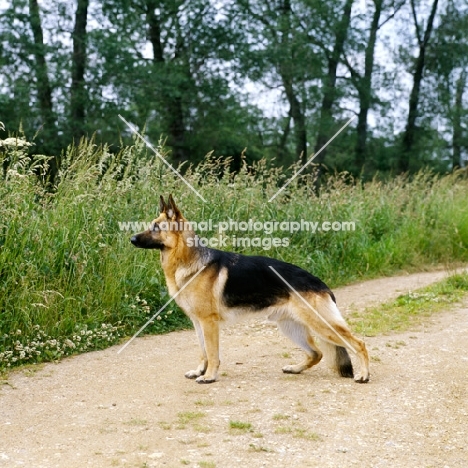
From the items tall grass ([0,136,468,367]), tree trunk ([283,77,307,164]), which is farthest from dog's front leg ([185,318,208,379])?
tree trunk ([283,77,307,164])

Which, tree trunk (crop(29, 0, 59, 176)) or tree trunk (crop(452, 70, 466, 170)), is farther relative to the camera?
tree trunk (crop(452, 70, 466, 170))

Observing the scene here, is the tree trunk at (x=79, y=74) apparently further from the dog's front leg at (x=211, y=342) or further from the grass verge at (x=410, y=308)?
the dog's front leg at (x=211, y=342)

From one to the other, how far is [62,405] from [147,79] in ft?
52.9

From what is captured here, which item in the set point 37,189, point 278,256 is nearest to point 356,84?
point 278,256

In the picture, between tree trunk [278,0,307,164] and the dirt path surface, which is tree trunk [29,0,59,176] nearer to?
tree trunk [278,0,307,164]

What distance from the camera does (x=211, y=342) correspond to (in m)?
5.44

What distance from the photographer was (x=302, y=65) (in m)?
22.4

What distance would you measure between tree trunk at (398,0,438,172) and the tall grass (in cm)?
1484

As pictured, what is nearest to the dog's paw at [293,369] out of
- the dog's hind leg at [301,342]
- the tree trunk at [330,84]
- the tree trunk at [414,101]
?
the dog's hind leg at [301,342]

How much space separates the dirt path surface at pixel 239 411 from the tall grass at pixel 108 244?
1.58 ft

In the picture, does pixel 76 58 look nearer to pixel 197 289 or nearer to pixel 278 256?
pixel 278 256

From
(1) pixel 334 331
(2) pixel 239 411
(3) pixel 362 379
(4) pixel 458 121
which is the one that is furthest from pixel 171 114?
(2) pixel 239 411

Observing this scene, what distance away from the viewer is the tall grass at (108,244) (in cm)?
616

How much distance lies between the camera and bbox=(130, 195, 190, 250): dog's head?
5.45 meters
